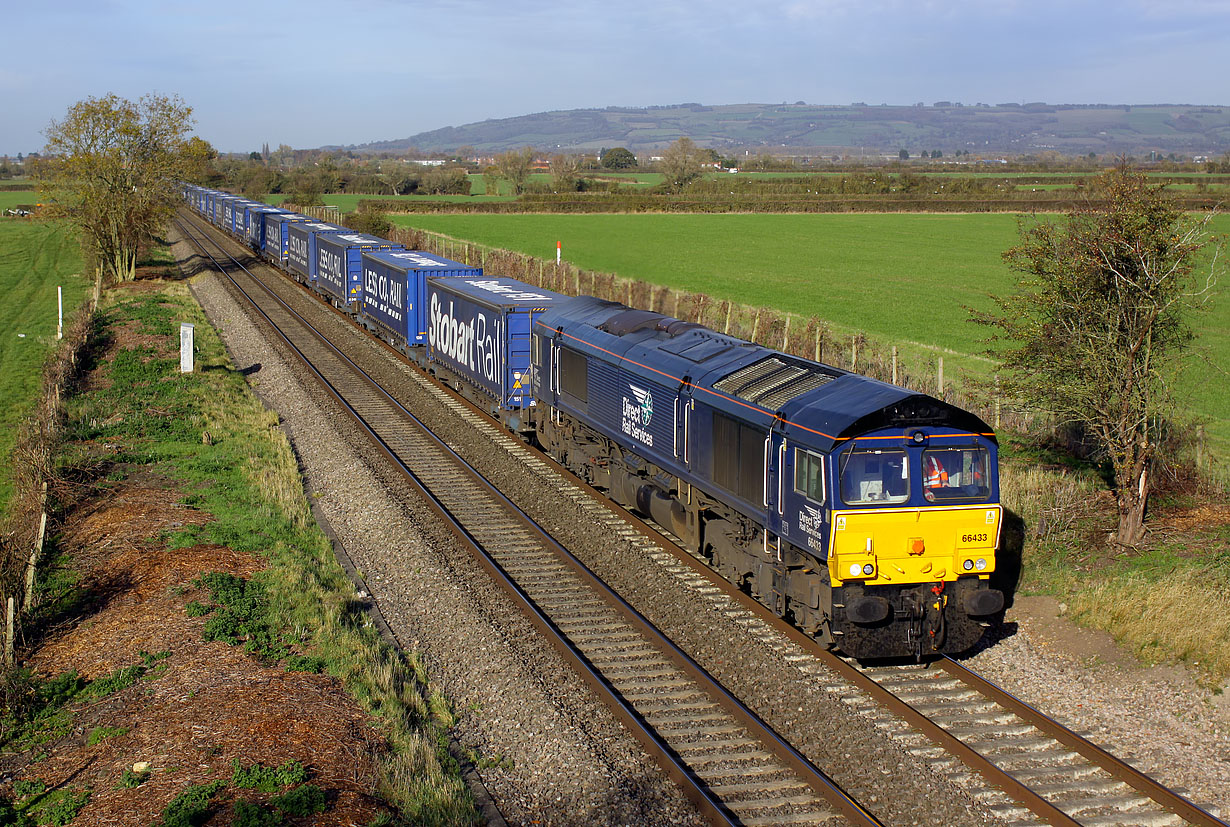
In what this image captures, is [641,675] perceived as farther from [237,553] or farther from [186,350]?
[186,350]

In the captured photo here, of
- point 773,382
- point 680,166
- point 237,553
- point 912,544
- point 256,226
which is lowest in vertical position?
point 237,553

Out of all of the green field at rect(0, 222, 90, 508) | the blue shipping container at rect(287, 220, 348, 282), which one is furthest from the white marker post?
the blue shipping container at rect(287, 220, 348, 282)

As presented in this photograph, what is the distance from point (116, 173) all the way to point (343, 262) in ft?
55.1

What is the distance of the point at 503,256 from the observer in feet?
180

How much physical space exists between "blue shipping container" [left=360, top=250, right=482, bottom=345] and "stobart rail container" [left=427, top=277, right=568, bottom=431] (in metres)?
0.94

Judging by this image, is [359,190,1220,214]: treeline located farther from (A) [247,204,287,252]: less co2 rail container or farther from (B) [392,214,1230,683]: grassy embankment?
(A) [247,204,287,252]: less co2 rail container

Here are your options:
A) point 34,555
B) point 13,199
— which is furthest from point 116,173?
point 13,199

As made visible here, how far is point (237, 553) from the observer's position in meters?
16.5

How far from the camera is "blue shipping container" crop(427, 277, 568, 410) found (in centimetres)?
2300

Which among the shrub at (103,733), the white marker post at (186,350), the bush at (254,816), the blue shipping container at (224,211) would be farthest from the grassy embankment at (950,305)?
the white marker post at (186,350)

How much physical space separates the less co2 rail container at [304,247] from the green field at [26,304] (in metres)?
10.0

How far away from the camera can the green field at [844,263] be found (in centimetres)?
3531

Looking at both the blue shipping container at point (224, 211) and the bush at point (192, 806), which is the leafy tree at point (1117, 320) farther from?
the blue shipping container at point (224, 211)

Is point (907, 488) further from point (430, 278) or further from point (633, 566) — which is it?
point (430, 278)
